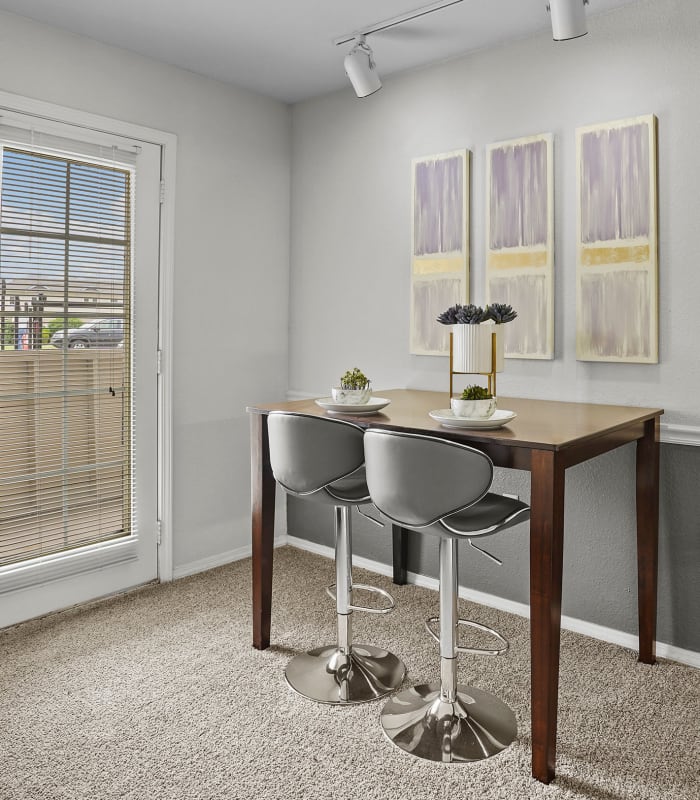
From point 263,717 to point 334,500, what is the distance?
71 cm

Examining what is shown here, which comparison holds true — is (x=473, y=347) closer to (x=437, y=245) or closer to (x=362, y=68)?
(x=437, y=245)

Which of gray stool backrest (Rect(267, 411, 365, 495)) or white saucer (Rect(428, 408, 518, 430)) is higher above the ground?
white saucer (Rect(428, 408, 518, 430))

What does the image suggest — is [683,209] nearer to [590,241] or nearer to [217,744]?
[590,241]

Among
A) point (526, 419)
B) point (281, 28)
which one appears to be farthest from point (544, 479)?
point (281, 28)

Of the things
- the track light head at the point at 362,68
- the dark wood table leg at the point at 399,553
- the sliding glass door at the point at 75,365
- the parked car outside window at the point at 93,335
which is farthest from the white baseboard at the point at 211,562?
the track light head at the point at 362,68

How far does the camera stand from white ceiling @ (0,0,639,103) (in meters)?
2.53

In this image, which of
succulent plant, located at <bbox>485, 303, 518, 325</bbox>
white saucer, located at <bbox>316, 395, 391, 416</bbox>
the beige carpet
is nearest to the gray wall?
the beige carpet

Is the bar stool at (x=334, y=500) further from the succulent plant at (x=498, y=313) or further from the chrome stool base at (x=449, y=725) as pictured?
the succulent plant at (x=498, y=313)

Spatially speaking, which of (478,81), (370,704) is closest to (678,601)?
(370,704)

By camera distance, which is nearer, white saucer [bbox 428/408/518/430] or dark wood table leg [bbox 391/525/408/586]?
white saucer [bbox 428/408/518/430]

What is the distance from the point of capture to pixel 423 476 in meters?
1.78

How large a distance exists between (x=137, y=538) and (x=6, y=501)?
642 mm

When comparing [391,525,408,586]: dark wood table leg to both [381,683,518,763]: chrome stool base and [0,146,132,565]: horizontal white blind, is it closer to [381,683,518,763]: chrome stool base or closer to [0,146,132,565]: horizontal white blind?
[381,683,518,763]: chrome stool base

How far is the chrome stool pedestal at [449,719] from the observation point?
75.4 inches
